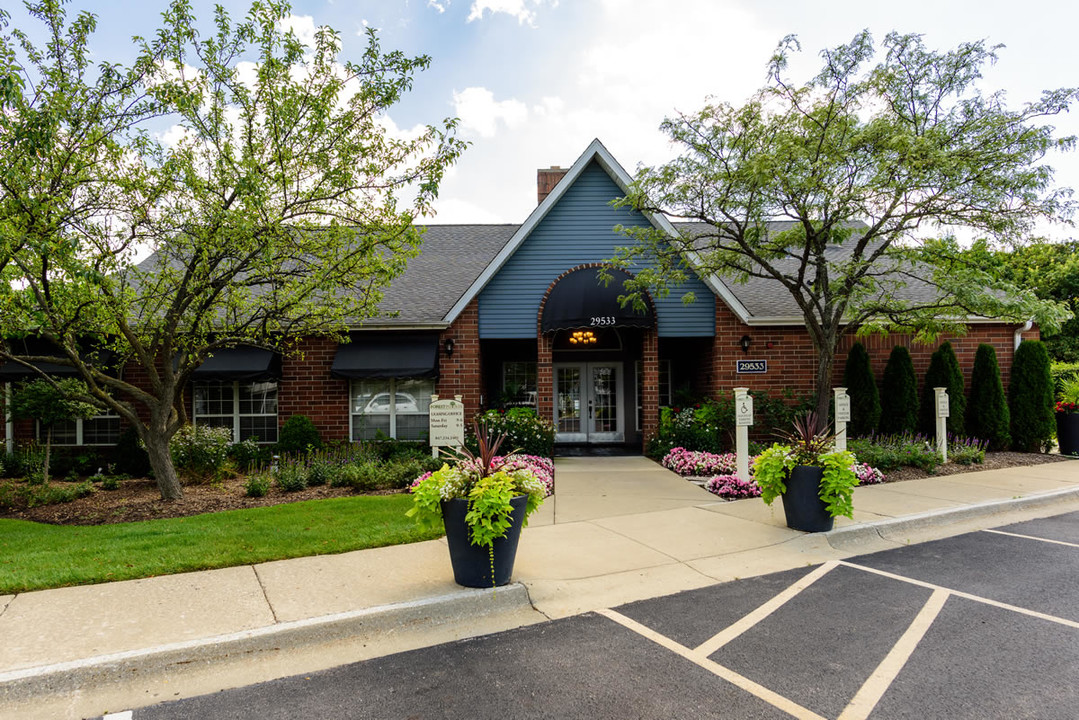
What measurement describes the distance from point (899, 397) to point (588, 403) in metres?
7.31

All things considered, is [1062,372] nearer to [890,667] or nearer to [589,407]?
[589,407]

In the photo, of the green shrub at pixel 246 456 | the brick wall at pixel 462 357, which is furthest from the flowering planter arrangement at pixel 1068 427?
the green shrub at pixel 246 456

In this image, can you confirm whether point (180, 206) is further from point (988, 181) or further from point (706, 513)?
point (988, 181)

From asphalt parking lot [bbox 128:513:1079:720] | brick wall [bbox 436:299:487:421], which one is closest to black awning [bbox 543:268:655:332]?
brick wall [bbox 436:299:487:421]

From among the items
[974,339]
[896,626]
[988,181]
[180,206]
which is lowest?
[896,626]

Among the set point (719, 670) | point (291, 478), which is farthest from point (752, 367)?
point (719, 670)

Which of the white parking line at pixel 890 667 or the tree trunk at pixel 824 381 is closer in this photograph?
the white parking line at pixel 890 667

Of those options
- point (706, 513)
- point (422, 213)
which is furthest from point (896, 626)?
point (422, 213)

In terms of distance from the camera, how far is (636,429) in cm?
1591

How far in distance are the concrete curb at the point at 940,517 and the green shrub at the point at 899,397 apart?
3696 millimetres

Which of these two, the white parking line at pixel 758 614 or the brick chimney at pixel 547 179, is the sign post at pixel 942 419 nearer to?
the white parking line at pixel 758 614

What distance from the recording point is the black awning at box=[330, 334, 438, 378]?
12289mm

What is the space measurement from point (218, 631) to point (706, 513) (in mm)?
5963

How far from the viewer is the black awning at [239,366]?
12.1m
